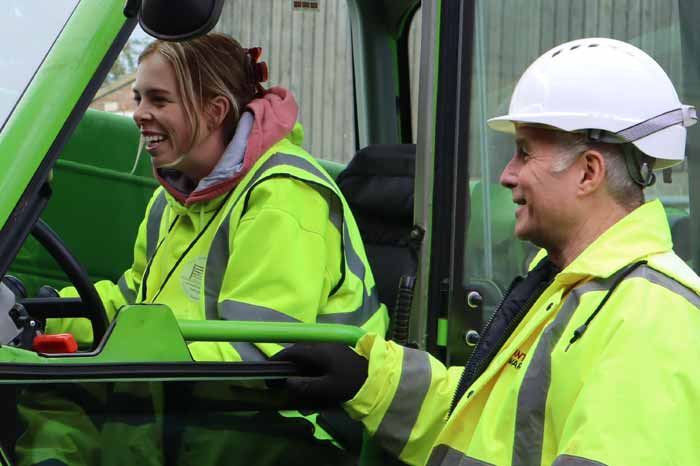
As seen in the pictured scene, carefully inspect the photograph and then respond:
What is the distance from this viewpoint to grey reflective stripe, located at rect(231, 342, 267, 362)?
234 cm

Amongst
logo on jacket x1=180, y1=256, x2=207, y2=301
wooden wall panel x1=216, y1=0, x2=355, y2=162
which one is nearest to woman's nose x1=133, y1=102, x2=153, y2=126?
wooden wall panel x1=216, y1=0, x2=355, y2=162

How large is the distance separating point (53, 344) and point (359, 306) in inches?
35.9

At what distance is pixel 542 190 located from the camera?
217cm

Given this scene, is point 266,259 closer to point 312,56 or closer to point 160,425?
point 160,425

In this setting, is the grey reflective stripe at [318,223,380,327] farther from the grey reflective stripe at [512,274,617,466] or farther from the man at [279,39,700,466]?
the grey reflective stripe at [512,274,617,466]

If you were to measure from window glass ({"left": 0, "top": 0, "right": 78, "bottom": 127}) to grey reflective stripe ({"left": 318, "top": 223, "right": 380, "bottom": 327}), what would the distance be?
0.95 m

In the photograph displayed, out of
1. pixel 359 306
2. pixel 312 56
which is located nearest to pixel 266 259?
pixel 359 306

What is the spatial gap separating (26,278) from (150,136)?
33.1 inches

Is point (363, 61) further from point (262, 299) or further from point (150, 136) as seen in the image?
point (262, 299)

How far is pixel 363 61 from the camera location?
4148 mm

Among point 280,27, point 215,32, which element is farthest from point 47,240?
point 280,27

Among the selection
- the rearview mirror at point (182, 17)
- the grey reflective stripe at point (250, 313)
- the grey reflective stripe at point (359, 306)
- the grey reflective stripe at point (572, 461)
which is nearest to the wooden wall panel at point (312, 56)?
the grey reflective stripe at point (359, 306)

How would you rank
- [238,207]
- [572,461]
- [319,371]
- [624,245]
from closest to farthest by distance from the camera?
[572,461] → [624,245] → [319,371] → [238,207]

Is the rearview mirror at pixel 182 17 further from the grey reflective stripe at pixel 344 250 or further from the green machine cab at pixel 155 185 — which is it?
the grey reflective stripe at pixel 344 250
